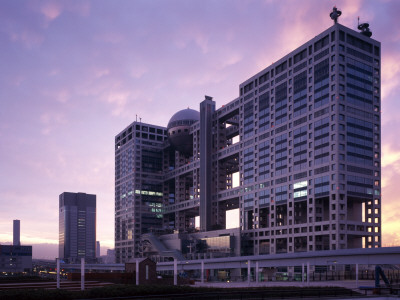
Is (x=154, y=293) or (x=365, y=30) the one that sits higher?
(x=365, y=30)

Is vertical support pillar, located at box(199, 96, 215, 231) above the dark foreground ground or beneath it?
above

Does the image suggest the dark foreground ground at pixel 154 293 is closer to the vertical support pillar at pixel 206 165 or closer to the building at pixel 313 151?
the building at pixel 313 151

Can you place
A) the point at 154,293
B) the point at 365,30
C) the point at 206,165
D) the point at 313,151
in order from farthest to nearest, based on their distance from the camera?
1. the point at 206,165
2. the point at 365,30
3. the point at 313,151
4. the point at 154,293

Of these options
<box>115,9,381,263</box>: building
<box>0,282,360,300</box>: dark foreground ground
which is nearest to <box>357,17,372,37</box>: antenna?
<box>115,9,381,263</box>: building

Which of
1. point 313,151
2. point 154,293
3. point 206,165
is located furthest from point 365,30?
point 154,293

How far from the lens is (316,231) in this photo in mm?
126438

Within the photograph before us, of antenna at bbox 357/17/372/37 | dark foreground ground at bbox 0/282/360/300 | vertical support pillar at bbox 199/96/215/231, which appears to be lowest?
dark foreground ground at bbox 0/282/360/300

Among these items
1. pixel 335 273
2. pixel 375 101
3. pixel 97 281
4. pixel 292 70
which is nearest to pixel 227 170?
pixel 292 70

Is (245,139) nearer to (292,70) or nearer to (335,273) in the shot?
(292,70)

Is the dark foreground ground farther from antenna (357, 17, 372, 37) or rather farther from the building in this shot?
antenna (357, 17, 372, 37)

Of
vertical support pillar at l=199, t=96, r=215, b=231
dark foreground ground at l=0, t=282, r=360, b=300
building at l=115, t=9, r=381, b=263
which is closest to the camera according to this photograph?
dark foreground ground at l=0, t=282, r=360, b=300

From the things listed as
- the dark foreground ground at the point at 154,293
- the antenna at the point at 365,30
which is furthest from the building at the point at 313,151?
the dark foreground ground at the point at 154,293

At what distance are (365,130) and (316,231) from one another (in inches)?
1248

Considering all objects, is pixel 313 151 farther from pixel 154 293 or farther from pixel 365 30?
pixel 154 293
